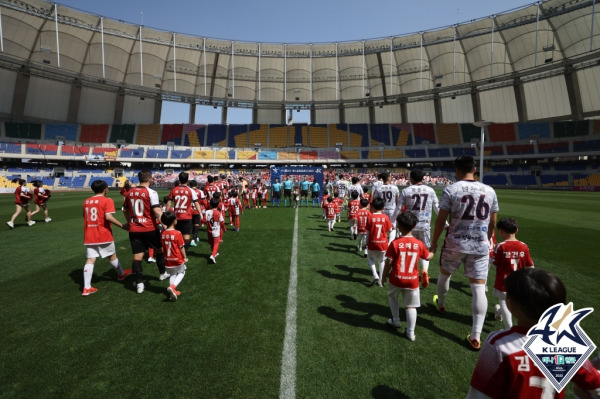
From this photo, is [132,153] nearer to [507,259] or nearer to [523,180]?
[507,259]

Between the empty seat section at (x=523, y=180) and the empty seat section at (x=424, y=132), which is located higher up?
the empty seat section at (x=424, y=132)

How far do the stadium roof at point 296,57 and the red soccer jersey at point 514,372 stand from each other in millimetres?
40368

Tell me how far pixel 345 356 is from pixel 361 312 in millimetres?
1187


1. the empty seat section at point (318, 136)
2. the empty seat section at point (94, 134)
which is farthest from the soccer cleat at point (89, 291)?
the empty seat section at point (94, 134)

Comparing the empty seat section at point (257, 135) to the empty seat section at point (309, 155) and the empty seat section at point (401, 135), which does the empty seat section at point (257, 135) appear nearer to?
the empty seat section at point (309, 155)

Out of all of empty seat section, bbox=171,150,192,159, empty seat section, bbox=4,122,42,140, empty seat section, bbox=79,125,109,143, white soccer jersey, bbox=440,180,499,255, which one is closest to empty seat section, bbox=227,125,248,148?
empty seat section, bbox=171,150,192,159

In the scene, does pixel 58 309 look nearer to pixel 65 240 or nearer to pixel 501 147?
pixel 65 240

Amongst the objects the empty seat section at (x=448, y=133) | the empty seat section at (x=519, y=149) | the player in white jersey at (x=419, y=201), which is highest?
the empty seat section at (x=448, y=133)

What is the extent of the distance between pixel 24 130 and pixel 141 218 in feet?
177

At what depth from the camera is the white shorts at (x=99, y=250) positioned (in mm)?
5012

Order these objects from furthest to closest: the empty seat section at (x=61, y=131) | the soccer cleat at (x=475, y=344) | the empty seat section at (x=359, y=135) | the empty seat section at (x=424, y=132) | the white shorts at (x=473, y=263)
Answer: the empty seat section at (x=359, y=135) → the empty seat section at (x=424, y=132) → the empty seat section at (x=61, y=131) → the white shorts at (x=473, y=263) → the soccer cleat at (x=475, y=344)

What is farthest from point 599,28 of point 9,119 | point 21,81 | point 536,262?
point 9,119

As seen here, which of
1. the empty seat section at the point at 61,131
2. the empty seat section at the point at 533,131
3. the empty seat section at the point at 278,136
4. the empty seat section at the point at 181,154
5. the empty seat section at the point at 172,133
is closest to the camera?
the empty seat section at the point at 533,131

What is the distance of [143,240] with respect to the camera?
5285 millimetres
